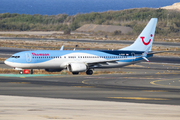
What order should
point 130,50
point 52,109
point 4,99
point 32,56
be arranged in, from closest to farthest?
point 52,109, point 4,99, point 32,56, point 130,50

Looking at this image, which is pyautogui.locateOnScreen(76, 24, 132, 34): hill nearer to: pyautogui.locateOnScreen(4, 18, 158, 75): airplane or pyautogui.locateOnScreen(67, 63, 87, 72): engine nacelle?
pyautogui.locateOnScreen(4, 18, 158, 75): airplane

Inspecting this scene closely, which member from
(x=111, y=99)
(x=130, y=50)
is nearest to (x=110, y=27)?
(x=130, y=50)

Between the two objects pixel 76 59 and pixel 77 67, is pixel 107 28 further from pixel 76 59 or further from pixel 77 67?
pixel 77 67

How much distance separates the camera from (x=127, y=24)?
198 m

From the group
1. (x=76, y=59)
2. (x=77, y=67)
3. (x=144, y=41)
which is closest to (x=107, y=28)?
(x=144, y=41)

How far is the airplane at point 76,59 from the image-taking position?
51.6 metres

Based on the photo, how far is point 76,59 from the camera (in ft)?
177

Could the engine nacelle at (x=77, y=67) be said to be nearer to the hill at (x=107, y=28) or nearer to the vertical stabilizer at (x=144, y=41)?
the vertical stabilizer at (x=144, y=41)

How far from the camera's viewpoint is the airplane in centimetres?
5159

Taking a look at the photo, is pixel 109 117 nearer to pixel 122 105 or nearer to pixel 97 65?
pixel 122 105

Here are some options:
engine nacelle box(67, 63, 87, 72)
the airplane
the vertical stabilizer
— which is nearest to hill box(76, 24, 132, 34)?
the vertical stabilizer

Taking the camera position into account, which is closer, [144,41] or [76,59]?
[76,59]

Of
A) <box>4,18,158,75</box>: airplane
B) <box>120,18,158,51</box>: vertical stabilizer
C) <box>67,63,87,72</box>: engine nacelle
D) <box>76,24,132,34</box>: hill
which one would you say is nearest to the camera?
<box>4,18,158,75</box>: airplane

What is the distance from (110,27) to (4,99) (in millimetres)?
158598
